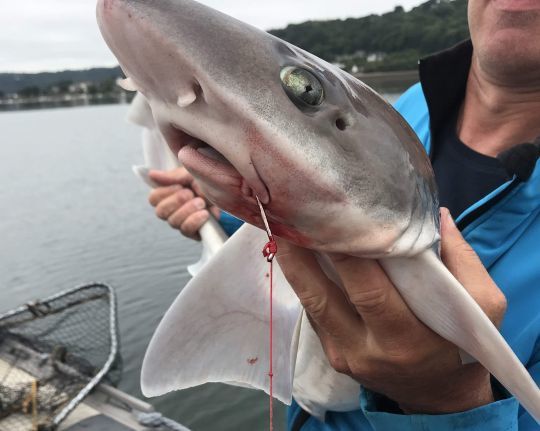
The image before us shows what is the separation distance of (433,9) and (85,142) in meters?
31.1

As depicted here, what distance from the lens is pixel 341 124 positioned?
1155 millimetres

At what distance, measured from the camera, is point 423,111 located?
239 cm

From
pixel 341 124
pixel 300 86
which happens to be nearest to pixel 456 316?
pixel 341 124

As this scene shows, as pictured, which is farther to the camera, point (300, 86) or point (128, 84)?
point (128, 84)

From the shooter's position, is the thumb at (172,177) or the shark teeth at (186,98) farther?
the thumb at (172,177)

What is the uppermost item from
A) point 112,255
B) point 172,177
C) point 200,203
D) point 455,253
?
point 455,253

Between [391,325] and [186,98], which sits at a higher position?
[186,98]

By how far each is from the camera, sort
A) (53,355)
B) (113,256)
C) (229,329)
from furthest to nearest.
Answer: (113,256) → (53,355) → (229,329)

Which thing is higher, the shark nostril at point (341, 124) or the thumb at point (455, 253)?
the shark nostril at point (341, 124)

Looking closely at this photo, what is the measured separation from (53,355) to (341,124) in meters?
5.32

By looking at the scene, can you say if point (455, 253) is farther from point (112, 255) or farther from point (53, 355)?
point (112, 255)

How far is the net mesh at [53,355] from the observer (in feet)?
15.0

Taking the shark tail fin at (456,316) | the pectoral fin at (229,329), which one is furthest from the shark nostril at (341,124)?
the pectoral fin at (229,329)

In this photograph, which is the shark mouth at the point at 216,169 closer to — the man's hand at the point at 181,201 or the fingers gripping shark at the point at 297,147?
the fingers gripping shark at the point at 297,147
